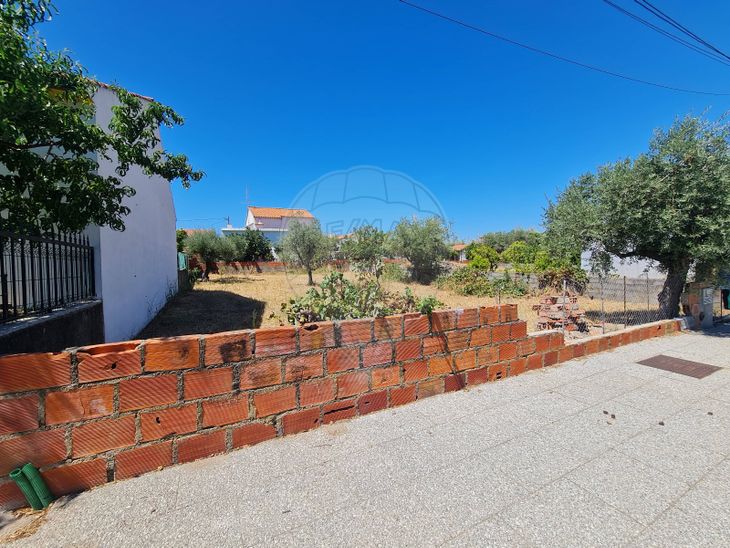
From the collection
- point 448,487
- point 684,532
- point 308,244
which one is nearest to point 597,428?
point 684,532

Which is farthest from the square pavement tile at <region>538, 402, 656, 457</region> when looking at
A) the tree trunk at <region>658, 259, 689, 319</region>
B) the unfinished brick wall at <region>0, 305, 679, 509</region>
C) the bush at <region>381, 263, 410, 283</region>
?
the bush at <region>381, 263, 410, 283</region>

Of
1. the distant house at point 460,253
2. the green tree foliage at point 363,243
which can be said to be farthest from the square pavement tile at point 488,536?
the distant house at point 460,253

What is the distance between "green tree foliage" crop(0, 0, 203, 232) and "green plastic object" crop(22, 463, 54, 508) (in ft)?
6.54

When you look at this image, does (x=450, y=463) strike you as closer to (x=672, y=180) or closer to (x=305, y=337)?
(x=305, y=337)

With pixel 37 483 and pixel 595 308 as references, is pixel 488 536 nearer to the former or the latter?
pixel 37 483

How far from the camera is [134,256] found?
711 cm

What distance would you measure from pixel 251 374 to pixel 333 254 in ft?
55.9

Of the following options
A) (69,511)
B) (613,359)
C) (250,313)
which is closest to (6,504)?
(69,511)

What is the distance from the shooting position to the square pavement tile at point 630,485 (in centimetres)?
192

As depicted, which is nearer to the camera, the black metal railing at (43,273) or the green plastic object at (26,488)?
the green plastic object at (26,488)

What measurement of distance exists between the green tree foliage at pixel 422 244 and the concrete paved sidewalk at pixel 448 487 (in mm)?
16017

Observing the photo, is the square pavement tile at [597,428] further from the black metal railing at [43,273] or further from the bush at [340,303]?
the black metal railing at [43,273]

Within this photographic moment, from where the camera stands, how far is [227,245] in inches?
1041

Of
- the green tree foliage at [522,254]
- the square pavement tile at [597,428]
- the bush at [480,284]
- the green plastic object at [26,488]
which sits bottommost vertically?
the square pavement tile at [597,428]
